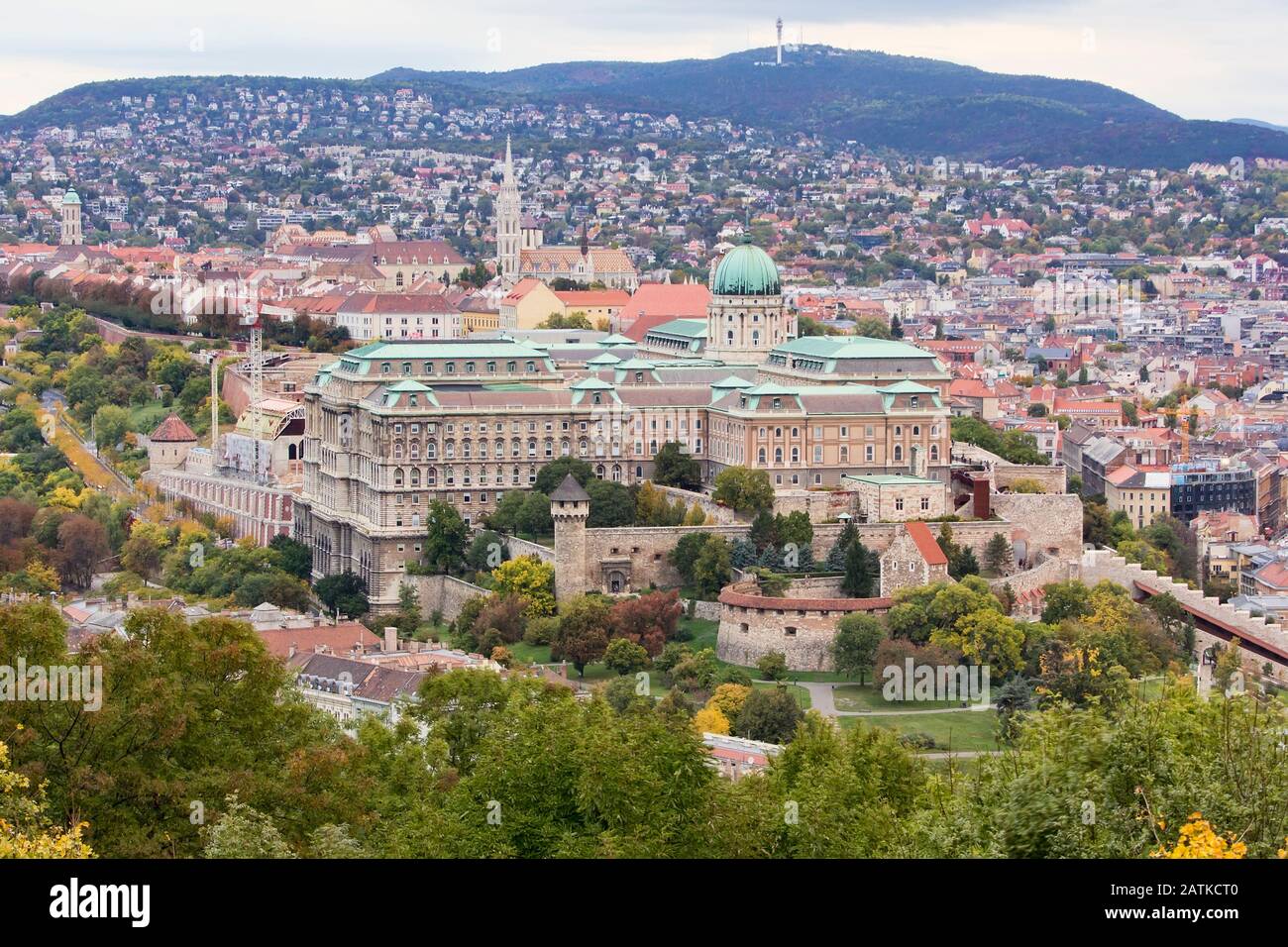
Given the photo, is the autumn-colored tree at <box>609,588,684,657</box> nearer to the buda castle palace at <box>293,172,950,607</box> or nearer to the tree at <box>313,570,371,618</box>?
the buda castle palace at <box>293,172,950,607</box>

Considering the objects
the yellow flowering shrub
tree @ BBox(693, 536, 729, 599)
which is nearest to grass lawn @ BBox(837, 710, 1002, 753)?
tree @ BBox(693, 536, 729, 599)

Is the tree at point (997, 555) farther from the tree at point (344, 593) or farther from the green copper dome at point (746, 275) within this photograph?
the green copper dome at point (746, 275)

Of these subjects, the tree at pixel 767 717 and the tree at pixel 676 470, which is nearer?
the tree at pixel 767 717

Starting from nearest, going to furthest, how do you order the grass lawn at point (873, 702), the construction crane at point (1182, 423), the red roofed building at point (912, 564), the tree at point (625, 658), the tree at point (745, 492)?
the grass lawn at point (873, 702), the tree at point (625, 658), the red roofed building at point (912, 564), the tree at point (745, 492), the construction crane at point (1182, 423)

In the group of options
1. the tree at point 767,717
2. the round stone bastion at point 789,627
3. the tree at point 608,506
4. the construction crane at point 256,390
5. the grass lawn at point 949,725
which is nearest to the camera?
the grass lawn at point 949,725

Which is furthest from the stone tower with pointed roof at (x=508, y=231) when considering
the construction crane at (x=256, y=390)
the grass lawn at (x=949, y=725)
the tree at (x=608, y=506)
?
the grass lawn at (x=949, y=725)

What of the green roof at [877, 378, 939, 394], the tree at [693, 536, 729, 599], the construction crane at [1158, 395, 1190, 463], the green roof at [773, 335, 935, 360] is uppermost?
the green roof at [773, 335, 935, 360]

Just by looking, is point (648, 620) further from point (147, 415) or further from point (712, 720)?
point (147, 415)
